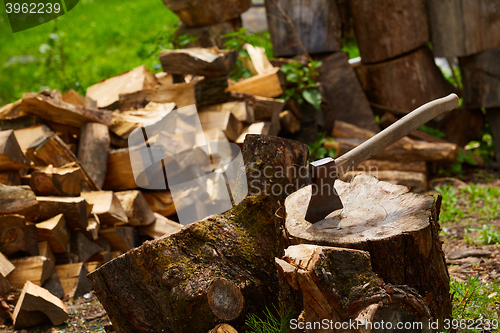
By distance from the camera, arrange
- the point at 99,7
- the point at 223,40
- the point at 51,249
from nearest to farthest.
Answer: the point at 51,249
the point at 223,40
the point at 99,7

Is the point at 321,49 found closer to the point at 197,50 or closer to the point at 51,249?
the point at 197,50

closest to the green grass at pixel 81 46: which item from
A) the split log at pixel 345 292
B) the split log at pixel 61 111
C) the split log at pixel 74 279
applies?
the split log at pixel 61 111

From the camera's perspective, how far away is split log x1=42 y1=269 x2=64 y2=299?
2.99m

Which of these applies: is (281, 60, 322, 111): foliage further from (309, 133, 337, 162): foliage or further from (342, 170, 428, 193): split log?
(342, 170, 428, 193): split log

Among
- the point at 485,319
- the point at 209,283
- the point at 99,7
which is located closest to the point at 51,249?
the point at 209,283

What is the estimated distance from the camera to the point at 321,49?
5.57 metres

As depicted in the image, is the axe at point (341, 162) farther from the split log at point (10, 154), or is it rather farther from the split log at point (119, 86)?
the split log at point (119, 86)

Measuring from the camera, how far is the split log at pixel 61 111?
3.57 m

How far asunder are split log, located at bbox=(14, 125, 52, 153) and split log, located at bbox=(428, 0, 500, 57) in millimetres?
4386

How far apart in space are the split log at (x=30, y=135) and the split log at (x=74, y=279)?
0.98 metres

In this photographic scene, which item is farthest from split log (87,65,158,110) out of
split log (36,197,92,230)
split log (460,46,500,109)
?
split log (460,46,500,109)

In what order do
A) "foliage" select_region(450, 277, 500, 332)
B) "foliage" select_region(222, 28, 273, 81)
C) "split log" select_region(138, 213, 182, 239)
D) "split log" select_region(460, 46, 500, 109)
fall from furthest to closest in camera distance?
"split log" select_region(460, 46, 500, 109) → "foliage" select_region(222, 28, 273, 81) → "split log" select_region(138, 213, 182, 239) → "foliage" select_region(450, 277, 500, 332)

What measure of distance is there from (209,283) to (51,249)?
1.57 metres

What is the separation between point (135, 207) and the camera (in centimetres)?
352
